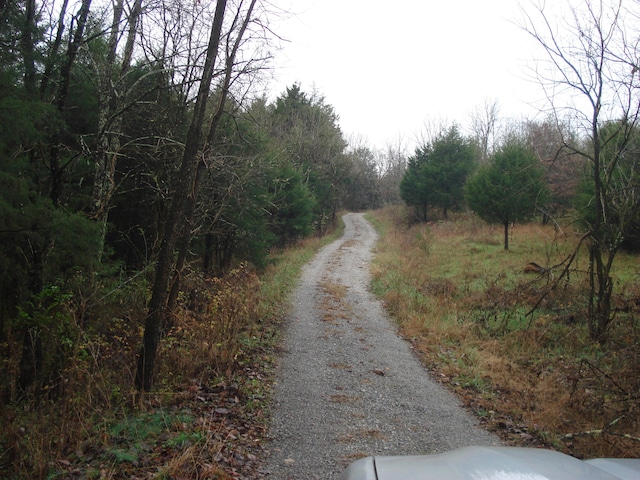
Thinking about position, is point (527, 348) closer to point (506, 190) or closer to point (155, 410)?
point (155, 410)

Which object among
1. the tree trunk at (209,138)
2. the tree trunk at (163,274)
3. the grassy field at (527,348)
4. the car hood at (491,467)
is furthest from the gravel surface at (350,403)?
the car hood at (491,467)

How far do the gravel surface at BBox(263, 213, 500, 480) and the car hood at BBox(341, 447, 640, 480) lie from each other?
98.8 inches

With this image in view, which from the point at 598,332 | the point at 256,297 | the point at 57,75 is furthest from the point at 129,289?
the point at 598,332

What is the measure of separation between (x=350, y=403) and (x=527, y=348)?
4.97m

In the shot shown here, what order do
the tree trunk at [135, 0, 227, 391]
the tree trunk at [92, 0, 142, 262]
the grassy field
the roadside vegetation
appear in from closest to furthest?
1. the roadside vegetation
2. the grassy field
3. the tree trunk at [135, 0, 227, 391]
4. the tree trunk at [92, 0, 142, 262]

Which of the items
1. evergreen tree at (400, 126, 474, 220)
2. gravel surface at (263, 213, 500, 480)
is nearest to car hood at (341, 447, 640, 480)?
gravel surface at (263, 213, 500, 480)

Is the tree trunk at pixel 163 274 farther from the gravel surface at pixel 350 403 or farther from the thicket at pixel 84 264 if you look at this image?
the gravel surface at pixel 350 403

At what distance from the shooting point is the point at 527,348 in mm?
8898

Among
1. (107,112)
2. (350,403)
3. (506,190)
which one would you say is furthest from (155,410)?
(506,190)

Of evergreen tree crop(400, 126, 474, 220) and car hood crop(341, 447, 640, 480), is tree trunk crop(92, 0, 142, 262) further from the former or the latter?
evergreen tree crop(400, 126, 474, 220)

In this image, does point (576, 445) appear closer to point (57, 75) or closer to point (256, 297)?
point (256, 297)

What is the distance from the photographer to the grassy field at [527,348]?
17.5 ft

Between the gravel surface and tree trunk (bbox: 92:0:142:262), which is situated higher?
tree trunk (bbox: 92:0:142:262)

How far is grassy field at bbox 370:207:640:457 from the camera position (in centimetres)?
534
